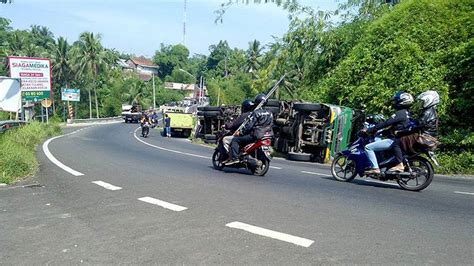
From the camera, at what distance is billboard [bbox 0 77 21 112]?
53.5 feet

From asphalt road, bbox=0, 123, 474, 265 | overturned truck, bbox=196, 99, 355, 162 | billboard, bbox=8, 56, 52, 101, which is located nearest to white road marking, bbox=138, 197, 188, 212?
asphalt road, bbox=0, 123, 474, 265

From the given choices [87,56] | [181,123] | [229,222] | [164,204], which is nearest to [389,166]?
[229,222]

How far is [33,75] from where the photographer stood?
2378 cm

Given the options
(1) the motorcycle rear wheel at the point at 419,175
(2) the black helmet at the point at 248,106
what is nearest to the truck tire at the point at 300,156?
(2) the black helmet at the point at 248,106

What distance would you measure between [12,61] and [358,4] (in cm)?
1879

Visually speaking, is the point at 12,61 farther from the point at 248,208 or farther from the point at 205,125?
the point at 248,208

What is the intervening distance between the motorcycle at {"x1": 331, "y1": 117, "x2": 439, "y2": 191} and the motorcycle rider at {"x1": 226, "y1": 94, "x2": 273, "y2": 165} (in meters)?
1.71

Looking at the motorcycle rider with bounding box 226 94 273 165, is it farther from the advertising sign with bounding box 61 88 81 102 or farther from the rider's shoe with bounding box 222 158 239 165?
the advertising sign with bounding box 61 88 81 102

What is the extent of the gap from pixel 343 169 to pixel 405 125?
1735 mm

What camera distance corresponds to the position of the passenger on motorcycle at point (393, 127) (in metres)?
7.60

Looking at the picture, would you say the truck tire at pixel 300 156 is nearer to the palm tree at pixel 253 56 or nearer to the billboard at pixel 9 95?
the billboard at pixel 9 95

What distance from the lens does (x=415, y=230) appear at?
4.89m

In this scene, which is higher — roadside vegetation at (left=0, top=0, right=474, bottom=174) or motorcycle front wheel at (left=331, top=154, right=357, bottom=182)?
roadside vegetation at (left=0, top=0, right=474, bottom=174)

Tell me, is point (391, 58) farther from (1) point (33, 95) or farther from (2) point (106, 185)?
(1) point (33, 95)
